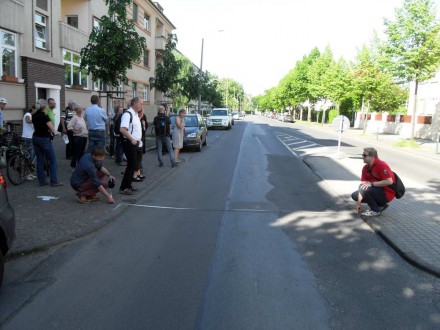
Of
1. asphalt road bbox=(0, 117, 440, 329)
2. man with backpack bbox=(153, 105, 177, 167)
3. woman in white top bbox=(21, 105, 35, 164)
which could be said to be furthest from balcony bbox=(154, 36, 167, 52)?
asphalt road bbox=(0, 117, 440, 329)

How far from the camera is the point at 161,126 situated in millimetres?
12289

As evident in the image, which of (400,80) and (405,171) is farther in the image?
(400,80)

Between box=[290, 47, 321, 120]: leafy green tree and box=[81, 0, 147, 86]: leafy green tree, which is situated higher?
box=[290, 47, 321, 120]: leafy green tree

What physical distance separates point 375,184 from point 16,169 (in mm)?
7207

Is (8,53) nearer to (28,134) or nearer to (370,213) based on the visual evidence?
(28,134)

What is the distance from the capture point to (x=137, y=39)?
42.0ft

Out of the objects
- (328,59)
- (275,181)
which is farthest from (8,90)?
(328,59)

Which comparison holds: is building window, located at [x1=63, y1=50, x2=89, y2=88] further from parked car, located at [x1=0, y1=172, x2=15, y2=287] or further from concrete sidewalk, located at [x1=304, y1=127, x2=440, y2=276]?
parked car, located at [x1=0, y1=172, x2=15, y2=287]

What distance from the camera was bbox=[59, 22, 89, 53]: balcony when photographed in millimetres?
20100

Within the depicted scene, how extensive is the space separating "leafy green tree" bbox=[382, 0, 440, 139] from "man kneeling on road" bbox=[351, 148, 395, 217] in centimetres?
1768

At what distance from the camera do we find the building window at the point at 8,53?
51.1 feet

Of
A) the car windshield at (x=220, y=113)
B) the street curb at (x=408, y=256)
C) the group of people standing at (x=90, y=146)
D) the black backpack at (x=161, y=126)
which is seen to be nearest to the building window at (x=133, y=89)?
the car windshield at (x=220, y=113)

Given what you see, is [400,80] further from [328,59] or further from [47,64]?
[328,59]

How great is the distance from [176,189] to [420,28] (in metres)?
19.5
